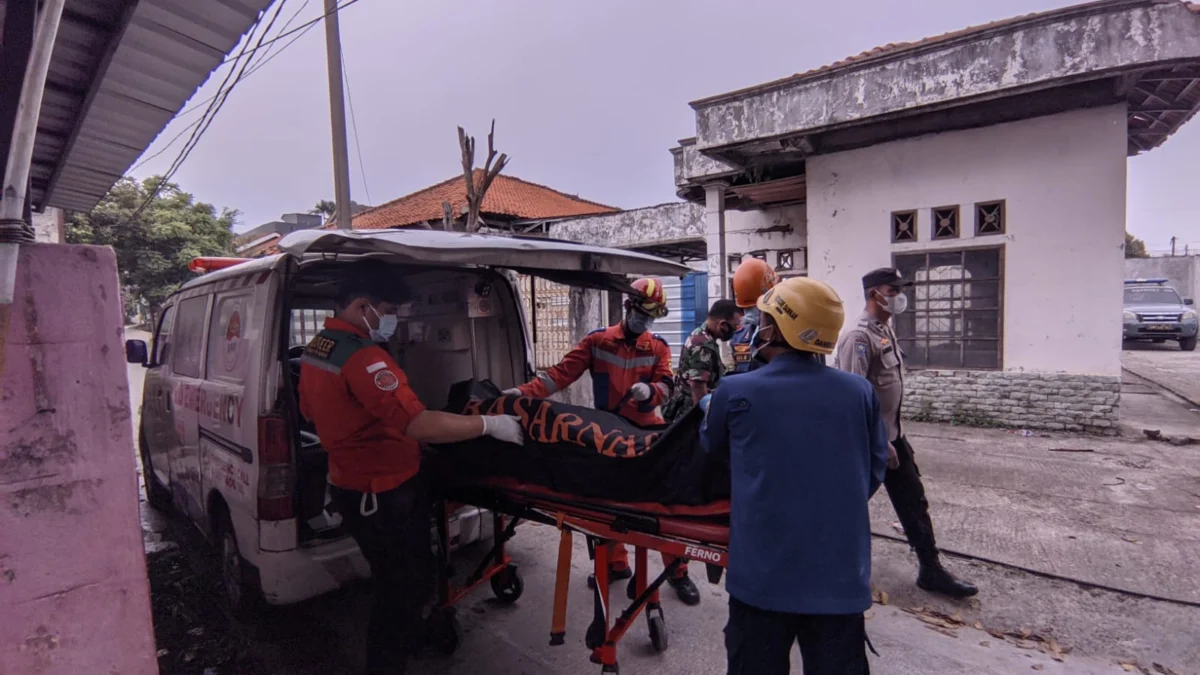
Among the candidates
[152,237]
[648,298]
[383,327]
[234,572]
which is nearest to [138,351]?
[234,572]

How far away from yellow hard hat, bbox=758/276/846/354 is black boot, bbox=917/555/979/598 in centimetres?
235

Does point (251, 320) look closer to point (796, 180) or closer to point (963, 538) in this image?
point (963, 538)

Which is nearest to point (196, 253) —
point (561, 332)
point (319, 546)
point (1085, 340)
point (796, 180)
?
point (561, 332)

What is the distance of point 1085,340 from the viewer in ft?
21.5

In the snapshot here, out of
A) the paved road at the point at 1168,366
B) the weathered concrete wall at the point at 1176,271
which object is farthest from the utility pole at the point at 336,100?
the weathered concrete wall at the point at 1176,271

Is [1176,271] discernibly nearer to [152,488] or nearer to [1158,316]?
[1158,316]

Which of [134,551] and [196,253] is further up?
[196,253]

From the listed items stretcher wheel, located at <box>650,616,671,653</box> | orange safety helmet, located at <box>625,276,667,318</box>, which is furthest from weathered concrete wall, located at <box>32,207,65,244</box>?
stretcher wheel, located at <box>650,616,671,653</box>

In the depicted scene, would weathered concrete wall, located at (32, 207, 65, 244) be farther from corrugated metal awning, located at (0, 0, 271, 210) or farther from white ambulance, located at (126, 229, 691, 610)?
white ambulance, located at (126, 229, 691, 610)

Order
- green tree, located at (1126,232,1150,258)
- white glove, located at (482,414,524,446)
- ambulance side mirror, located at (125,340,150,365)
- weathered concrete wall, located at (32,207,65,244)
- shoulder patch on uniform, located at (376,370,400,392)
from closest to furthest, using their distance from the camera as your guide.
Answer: shoulder patch on uniform, located at (376,370,400,392) < white glove, located at (482,414,524,446) < ambulance side mirror, located at (125,340,150,365) < weathered concrete wall, located at (32,207,65,244) < green tree, located at (1126,232,1150,258)

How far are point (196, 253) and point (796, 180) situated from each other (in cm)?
2281

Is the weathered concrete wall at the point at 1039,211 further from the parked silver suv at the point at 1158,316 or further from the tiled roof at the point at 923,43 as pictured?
the parked silver suv at the point at 1158,316

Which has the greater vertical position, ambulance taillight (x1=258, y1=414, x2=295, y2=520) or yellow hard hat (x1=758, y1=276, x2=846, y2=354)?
yellow hard hat (x1=758, y1=276, x2=846, y2=354)

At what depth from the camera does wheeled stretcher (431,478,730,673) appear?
6.86 ft
